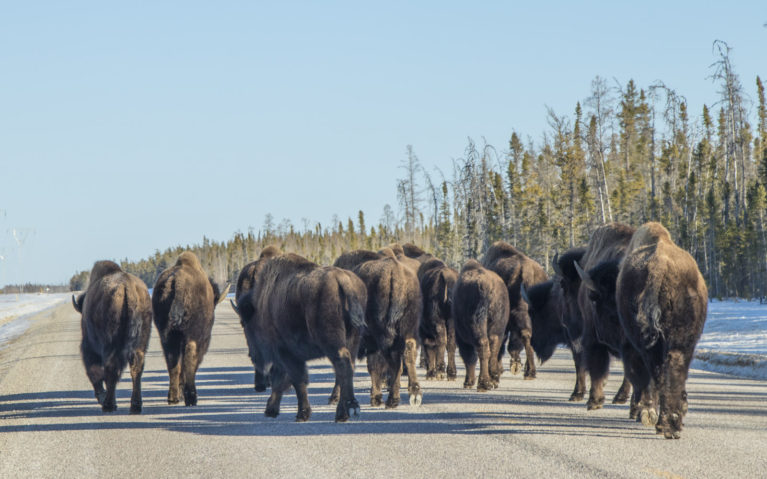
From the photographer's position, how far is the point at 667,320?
770cm

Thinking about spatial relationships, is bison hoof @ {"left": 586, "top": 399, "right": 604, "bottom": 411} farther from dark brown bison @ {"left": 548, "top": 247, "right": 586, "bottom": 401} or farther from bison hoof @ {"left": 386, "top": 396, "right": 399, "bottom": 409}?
bison hoof @ {"left": 386, "top": 396, "right": 399, "bottom": 409}

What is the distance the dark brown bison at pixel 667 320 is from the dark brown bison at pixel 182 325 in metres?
6.22

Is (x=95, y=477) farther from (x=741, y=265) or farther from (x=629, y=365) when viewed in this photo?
(x=741, y=265)

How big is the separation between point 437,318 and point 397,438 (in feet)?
19.3

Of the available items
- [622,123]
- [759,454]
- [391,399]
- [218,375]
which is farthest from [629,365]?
[622,123]

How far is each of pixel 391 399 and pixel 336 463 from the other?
11.5 feet

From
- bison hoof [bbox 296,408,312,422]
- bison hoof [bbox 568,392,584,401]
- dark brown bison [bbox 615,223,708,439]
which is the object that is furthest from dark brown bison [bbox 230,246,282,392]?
dark brown bison [bbox 615,223,708,439]

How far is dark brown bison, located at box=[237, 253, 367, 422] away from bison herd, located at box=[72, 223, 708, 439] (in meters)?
0.02

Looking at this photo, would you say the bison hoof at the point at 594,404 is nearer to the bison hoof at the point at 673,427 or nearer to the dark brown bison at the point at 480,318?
the bison hoof at the point at 673,427

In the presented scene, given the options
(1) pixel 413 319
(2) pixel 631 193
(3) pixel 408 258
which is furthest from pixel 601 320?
(2) pixel 631 193

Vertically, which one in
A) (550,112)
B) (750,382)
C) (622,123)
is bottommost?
(750,382)

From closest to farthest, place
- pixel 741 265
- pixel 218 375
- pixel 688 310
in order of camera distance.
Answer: pixel 688 310 < pixel 218 375 < pixel 741 265

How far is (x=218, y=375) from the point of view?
625 inches

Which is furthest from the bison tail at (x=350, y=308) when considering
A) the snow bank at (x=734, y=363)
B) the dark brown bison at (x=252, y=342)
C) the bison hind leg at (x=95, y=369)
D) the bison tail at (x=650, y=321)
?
the snow bank at (x=734, y=363)
